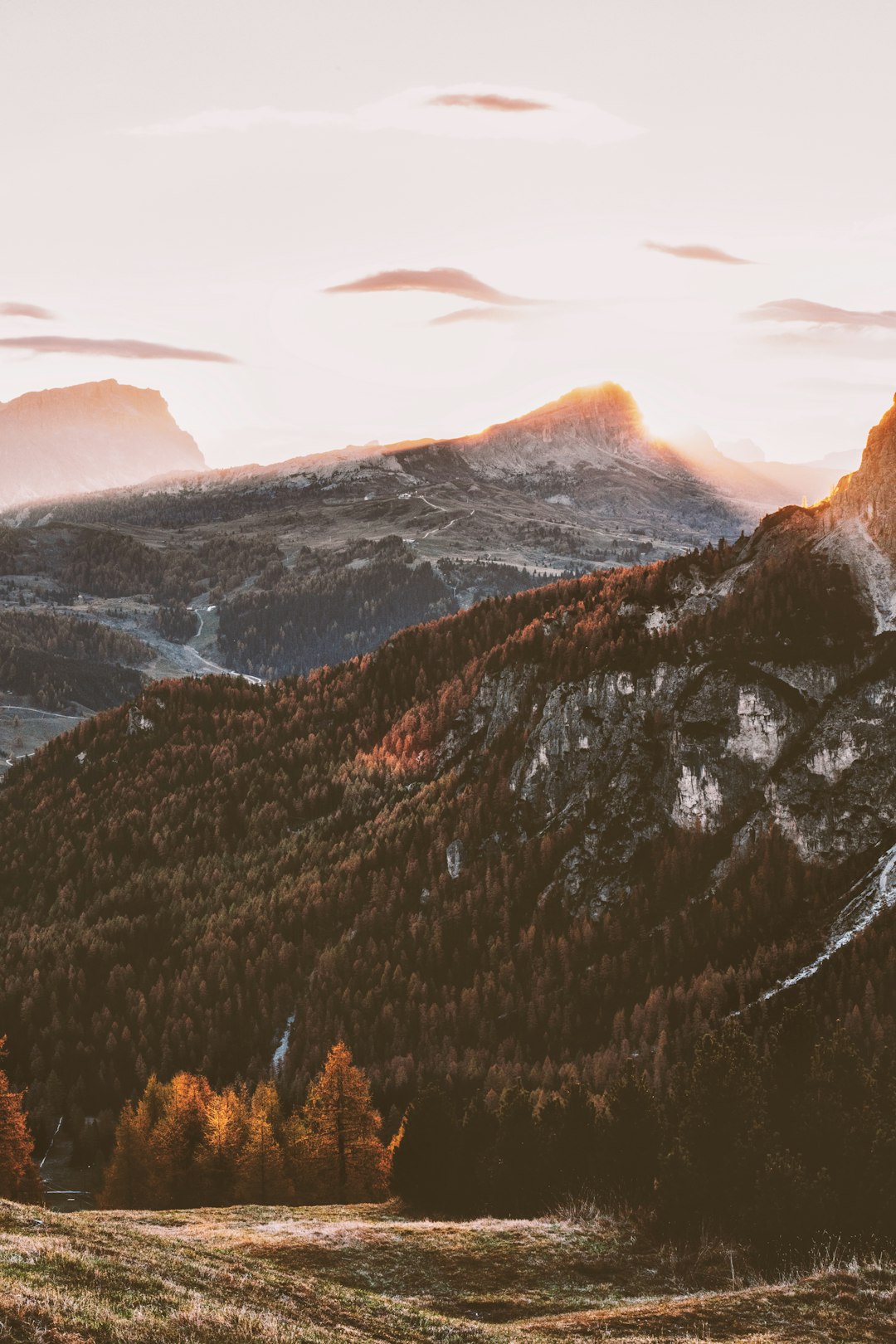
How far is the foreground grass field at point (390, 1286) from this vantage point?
52.4 metres

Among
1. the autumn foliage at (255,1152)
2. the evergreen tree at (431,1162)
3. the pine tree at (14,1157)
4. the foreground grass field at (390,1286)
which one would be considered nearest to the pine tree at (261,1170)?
the autumn foliage at (255,1152)

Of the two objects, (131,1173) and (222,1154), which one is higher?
(222,1154)

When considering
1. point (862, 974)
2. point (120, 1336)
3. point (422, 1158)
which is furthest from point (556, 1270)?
point (862, 974)

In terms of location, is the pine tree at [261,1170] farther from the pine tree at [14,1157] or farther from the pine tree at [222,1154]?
the pine tree at [14,1157]

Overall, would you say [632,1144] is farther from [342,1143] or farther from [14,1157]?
[14,1157]

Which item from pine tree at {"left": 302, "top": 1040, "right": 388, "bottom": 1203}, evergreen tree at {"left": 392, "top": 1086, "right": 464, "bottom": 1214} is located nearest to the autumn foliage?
pine tree at {"left": 302, "top": 1040, "right": 388, "bottom": 1203}

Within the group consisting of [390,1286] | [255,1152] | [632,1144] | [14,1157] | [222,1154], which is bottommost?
[222,1154]

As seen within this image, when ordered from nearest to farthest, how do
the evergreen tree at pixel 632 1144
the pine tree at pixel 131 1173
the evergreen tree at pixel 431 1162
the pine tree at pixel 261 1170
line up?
the evergreen tree at pixel 632 1144 < the evergreen tree at pixel 431 1162 < the pine tree at pixel 261 1170 < the pine tree at pixel 131 1173

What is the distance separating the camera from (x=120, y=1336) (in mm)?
47031

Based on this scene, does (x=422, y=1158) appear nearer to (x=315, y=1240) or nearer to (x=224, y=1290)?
(x=315, y=1240)

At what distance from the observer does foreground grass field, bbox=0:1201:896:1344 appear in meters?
52.4

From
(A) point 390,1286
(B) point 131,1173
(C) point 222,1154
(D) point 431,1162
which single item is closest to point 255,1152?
(C) point 222,1154

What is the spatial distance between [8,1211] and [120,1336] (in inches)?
1055

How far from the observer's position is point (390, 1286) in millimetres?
74188
